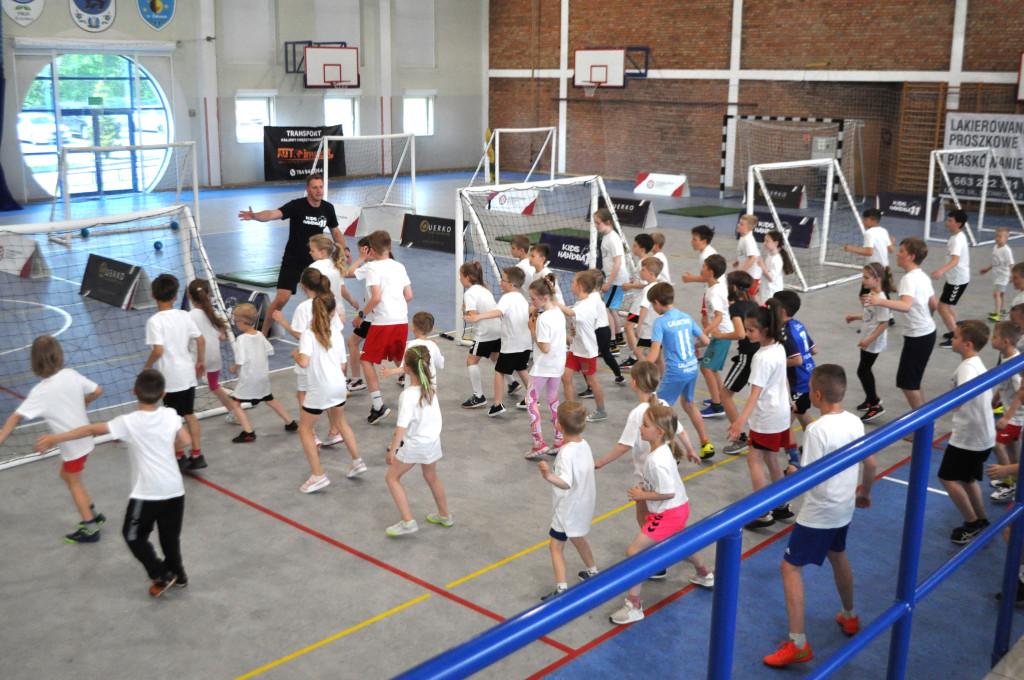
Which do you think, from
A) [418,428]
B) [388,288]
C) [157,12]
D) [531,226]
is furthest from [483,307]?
[157,12]

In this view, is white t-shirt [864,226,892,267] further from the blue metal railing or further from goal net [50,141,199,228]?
goal net [50,141,199,228]

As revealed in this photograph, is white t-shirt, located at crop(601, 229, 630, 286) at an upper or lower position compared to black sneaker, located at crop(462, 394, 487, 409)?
upper

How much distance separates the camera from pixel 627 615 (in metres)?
5.53

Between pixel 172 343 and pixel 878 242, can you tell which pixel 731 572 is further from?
pixel 878 242

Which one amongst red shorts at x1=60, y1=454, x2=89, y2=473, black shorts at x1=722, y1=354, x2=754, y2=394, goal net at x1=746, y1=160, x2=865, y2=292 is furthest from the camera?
goal net at x1=746, y1=160, x2=865, y2=292

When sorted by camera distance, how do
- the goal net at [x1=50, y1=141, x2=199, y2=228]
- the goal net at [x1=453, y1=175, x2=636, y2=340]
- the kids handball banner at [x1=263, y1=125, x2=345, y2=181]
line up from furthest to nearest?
the kids handball banner at [x1=263, y1=125, x2=345, y2=181] < the goal net at [x1=50, y1=141, x2=199, y2=228] < the goal net at [x1=453, y1=175, x2=636, y2=340]

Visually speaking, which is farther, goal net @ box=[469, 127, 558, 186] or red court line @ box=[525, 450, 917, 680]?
goal net @ box=[469, 127, 558, 186]

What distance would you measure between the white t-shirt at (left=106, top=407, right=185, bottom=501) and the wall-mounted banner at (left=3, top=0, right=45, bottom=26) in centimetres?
2226

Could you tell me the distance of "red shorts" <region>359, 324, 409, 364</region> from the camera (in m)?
9.03

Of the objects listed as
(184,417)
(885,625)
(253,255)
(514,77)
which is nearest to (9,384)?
(184,417)

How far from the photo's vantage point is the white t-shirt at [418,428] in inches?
247

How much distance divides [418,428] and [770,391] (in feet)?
8.16

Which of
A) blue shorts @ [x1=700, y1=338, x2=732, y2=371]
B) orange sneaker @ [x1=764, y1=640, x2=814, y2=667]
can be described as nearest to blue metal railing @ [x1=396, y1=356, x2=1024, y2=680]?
orange sneaker @ [x1=764, y1=640, x2=814, y2=667]

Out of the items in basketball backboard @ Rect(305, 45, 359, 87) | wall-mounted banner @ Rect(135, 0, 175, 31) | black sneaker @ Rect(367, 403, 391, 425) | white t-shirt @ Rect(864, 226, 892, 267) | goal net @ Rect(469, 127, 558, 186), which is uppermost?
wall-mounted banner @ Rect(135, 0, 175, 31)
